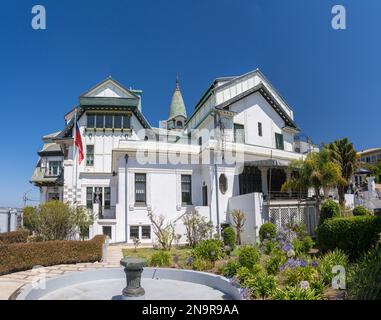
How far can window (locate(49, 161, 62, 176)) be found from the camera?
114 ft

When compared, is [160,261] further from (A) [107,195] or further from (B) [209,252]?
(A) [107,195]

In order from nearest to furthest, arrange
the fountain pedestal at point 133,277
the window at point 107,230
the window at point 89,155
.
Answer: the fountain pedestal at point 133,277 < the window at point 107,230 < the window at point 89,155

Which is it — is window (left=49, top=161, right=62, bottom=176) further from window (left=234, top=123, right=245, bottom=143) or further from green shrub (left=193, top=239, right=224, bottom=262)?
green shrub (left=193, top=239, right=224, bottom=262)

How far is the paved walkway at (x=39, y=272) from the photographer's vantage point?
390 inches

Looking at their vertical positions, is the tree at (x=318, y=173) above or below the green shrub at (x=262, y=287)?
above

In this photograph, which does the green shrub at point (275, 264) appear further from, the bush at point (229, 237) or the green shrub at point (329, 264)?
the bush at point (229, 237)

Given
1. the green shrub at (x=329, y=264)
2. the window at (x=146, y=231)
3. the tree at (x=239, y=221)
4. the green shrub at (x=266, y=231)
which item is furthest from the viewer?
the window at (x=146, y=231)

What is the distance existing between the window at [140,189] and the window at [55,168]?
1629cm

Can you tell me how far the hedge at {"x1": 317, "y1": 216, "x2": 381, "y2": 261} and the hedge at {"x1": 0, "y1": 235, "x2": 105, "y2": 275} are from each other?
35.9ft

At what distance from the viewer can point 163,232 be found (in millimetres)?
20344

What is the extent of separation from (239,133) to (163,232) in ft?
41.4

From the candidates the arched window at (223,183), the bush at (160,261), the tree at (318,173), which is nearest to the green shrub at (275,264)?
the bush at (160,261)

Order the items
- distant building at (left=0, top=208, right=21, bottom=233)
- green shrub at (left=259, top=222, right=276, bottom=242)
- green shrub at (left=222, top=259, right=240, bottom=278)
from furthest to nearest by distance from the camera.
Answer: distant building at (left=0, top=208, right=21, bottom=233)
green shrub at (left=259, top=222, right=276, bottom=242)
green shrub at (left=222, top=259, right=240, bottom=278)

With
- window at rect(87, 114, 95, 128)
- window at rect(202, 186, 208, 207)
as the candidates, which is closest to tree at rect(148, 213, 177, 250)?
window at rect(202, 186, 208, 207)
